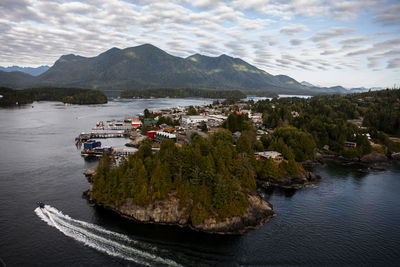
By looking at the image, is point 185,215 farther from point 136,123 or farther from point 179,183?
point 136,123

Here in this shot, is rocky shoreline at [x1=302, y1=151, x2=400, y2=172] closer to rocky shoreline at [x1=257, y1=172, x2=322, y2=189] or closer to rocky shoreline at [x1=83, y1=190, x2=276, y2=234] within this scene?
rocky shoreline at [x1=257, y1=172, x2=322, y2=189]

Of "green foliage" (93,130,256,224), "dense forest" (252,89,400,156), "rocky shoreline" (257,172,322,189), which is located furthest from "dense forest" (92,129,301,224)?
"dense forest" (252,89,400,156)

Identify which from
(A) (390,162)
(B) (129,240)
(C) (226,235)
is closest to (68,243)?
(B) (129,240)

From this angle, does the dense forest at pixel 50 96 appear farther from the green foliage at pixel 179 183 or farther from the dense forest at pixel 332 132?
the green foliage at pixel 179 183

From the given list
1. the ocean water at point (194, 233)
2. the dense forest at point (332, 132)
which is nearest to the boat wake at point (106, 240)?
the ocean water at point (194, 233)

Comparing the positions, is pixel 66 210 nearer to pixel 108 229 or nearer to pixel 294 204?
pixel 108 229
